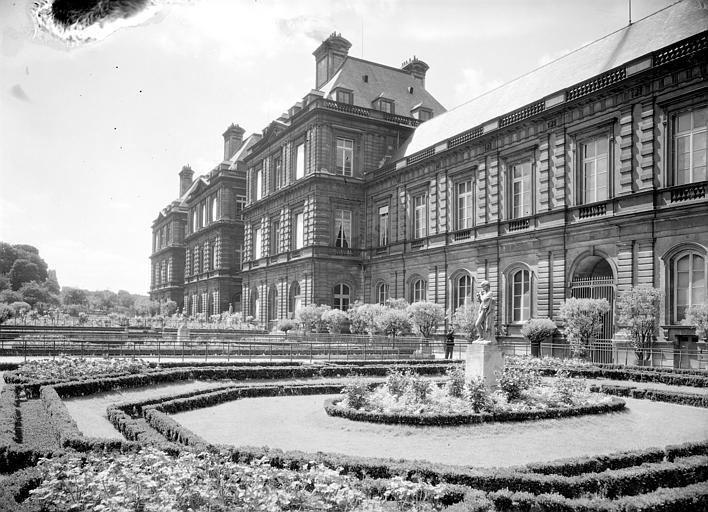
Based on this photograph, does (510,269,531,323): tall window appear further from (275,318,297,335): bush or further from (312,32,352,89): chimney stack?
(312,32,352,89): chimney stack

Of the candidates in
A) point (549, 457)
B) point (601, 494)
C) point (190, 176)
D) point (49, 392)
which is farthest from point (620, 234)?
point (190, 176)

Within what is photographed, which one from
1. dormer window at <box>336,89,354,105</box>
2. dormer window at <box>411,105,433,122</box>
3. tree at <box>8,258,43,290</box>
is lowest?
tree at <box>8,258,43,290</box>

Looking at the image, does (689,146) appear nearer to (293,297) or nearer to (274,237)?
(293,297)

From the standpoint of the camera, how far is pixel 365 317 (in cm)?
3769

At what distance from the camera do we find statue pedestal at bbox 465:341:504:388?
50.3 feet

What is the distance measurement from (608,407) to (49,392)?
1345cm

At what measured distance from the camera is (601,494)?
7750mm

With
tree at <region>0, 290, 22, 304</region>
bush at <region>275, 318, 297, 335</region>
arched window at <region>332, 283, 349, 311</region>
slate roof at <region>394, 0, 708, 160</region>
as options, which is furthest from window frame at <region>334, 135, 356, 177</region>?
tree at <region>0, 290, 22, 304</region>

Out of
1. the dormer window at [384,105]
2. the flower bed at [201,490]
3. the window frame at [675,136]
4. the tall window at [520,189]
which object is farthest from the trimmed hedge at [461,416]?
the dormer window at [384,105]

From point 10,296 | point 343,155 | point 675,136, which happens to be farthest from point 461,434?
point 10,296

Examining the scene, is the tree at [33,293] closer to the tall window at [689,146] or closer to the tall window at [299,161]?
the tall window at [299,161]

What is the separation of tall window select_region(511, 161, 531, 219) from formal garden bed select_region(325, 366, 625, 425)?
1767 cm

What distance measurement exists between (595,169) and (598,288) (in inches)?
221

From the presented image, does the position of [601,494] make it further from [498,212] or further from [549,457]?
[498,212]
